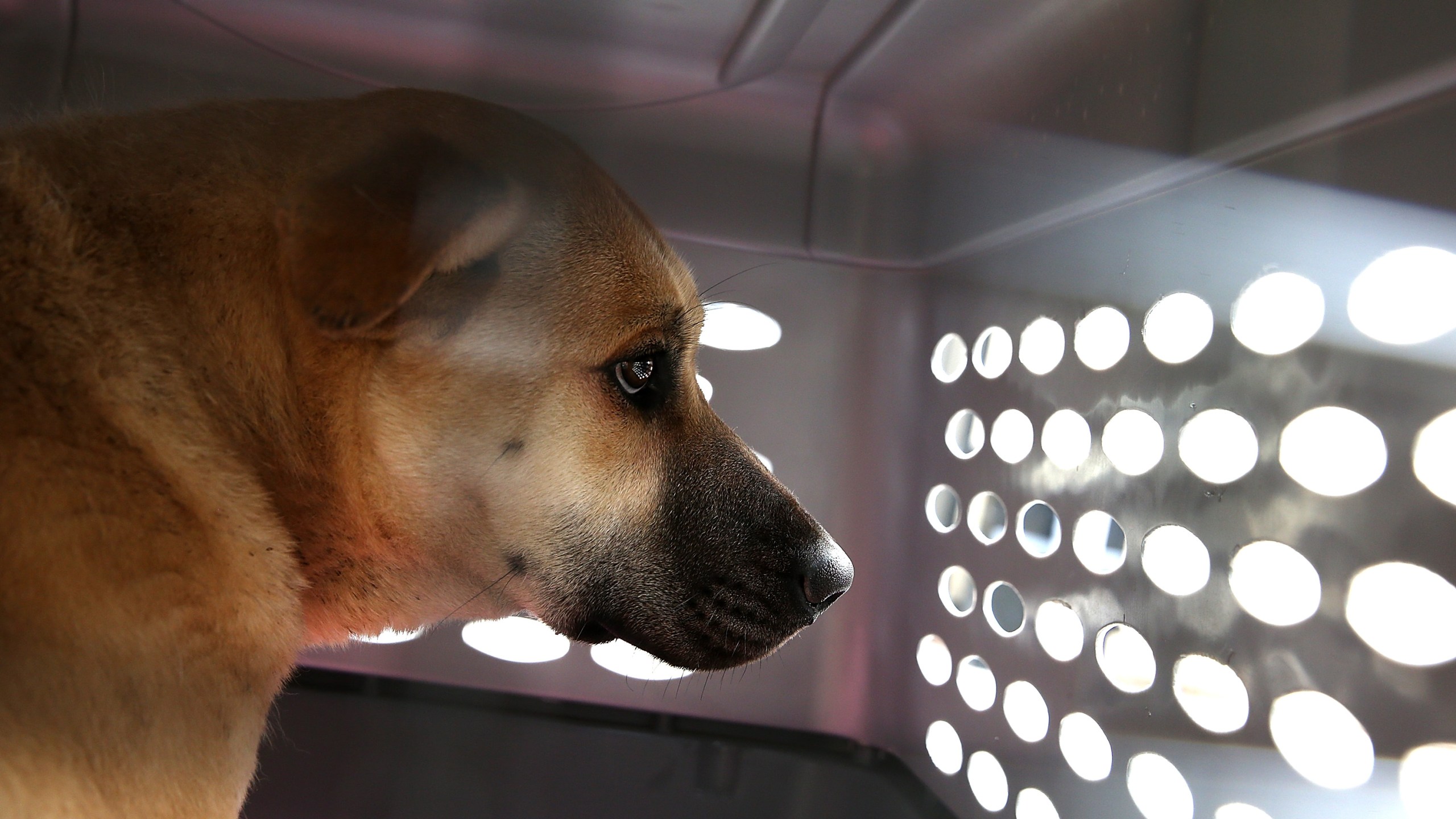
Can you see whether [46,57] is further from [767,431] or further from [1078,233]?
[1078,233]

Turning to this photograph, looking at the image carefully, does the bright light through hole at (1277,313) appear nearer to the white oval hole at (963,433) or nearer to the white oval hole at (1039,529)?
the white oval hole at (1039,529)

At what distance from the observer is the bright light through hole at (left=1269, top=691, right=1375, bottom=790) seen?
743 millimetres

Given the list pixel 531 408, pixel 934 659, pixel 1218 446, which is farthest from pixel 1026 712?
pixel 531 408

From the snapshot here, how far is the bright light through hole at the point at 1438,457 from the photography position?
2.25 ft

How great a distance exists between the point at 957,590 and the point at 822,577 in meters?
0.35

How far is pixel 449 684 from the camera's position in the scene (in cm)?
143

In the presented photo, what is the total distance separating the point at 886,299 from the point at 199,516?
94cm

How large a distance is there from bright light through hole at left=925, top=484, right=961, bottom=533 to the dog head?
0.30 metres

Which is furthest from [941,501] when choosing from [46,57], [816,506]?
[46,57]

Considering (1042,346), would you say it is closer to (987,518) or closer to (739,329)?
(987,518)

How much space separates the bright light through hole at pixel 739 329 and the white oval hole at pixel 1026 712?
1.55 feet

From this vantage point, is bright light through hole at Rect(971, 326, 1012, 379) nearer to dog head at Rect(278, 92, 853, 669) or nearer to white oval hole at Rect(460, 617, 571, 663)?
dog head at Rect(278, 92, 853, 669)

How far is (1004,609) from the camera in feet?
4.17

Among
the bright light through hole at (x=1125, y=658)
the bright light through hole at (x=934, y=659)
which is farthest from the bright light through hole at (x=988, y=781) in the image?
the bright light through hole at (x=1125, y=658)
